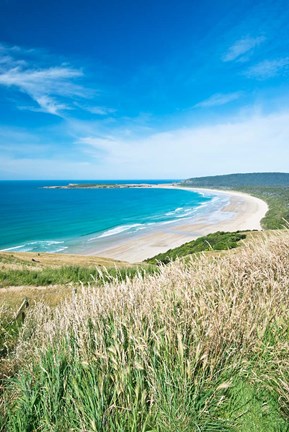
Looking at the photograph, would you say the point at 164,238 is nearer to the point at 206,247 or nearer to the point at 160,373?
the point at 206,247

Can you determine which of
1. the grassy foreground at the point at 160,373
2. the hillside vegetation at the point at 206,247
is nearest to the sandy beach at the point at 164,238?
the hillside vegetation at the point at 206,247

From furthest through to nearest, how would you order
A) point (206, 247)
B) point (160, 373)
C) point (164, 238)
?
1. point (164, 238)
2. point (206, 247)
3. point (160, 373)

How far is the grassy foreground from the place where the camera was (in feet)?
8.16

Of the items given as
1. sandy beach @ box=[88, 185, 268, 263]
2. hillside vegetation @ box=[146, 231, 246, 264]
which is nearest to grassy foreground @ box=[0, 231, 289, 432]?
hillside vegetation @ box=[146, 231, 246, 264]

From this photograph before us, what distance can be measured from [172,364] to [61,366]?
1.17 m

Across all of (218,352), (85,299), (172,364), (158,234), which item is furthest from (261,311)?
(158,234)

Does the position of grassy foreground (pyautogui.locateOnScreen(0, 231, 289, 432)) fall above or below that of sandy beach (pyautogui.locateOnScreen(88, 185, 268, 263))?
above

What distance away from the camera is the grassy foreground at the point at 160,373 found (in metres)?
2.49

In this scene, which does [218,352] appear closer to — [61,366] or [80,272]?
[61,366]

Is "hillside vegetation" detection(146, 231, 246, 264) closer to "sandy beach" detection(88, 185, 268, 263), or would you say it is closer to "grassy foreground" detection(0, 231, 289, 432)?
"sandy beach" detection(88, 185, 268, 263)

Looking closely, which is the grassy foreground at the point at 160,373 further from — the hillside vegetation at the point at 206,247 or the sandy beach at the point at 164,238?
the sandy beach at the point at 164,238

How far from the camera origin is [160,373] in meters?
2.70

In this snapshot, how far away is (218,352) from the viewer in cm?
304

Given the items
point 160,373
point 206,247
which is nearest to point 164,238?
point 206,247
